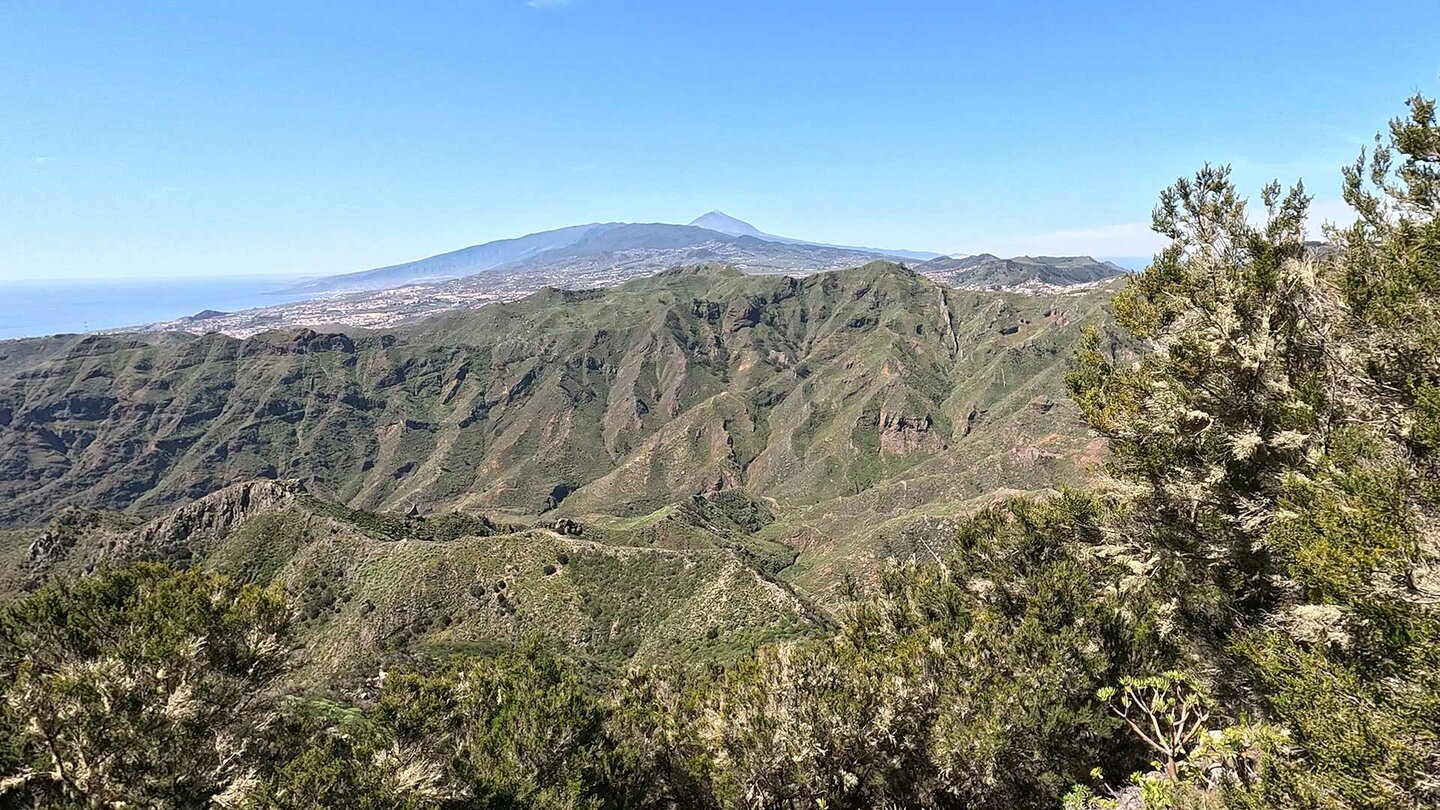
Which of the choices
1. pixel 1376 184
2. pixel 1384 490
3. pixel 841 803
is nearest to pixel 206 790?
pixel 841 803

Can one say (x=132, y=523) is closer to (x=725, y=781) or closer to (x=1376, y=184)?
(x=725, y=781)

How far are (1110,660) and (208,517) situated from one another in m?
128

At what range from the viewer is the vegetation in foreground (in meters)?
11.8

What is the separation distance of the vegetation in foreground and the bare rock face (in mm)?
98459

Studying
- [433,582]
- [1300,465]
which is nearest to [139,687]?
[1300,465]

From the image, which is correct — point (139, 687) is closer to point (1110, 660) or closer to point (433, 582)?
point (1110, 660)

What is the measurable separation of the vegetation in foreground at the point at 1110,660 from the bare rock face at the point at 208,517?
98.5 m

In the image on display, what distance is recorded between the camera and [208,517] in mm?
104438

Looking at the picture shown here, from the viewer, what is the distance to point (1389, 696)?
35.4 ft

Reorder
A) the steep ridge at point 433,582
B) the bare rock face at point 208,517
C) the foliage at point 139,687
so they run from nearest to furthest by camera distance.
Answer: the foliage at point 139,687, the steep ridge at point 433,582, the bare rock face at point 208,517

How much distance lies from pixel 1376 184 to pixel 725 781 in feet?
96.2

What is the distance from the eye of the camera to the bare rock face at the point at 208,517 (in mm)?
98312

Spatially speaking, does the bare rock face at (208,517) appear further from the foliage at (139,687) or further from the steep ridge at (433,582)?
the foliage at (139,687)

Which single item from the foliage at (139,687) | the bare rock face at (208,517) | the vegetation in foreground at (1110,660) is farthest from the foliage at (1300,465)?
the bare rock face at (208,517)
